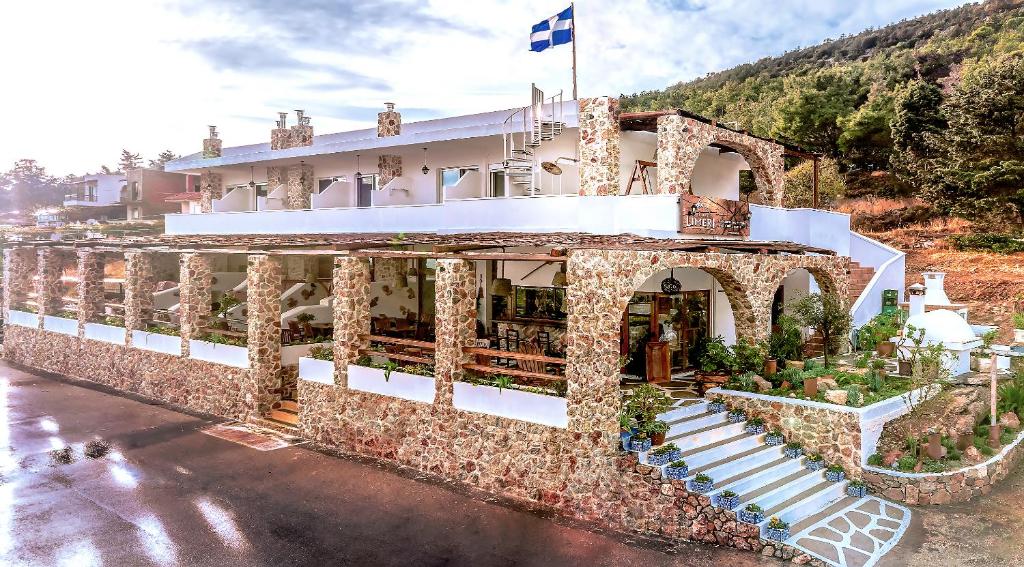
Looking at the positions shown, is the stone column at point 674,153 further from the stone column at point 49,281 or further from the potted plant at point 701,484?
the stone column at point 49,281

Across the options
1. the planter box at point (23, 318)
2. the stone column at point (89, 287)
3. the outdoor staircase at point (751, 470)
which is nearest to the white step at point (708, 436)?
the outdoor staircase at point (751, 470)

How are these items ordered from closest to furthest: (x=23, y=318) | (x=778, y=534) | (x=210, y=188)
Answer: (x=778, y=534)
(x=210, y=188)
(x=23, y=318)

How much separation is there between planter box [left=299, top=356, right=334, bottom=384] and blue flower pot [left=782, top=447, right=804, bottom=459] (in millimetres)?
10306

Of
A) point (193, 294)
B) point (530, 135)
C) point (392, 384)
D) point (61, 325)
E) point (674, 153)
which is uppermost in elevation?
point (530, 135)

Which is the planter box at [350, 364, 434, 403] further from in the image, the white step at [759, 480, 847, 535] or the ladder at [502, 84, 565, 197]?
the white step at [759, 480, 847, 535]

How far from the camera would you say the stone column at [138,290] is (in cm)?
2158

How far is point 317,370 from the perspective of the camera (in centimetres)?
1617

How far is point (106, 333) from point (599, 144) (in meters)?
19.1

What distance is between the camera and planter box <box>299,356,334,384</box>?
625 inches

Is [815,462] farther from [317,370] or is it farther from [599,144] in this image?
[317,370]

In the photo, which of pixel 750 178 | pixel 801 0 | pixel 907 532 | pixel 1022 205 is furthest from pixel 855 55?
pixel 907 532

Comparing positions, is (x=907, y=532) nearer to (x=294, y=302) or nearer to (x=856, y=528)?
(x=856, y=528)

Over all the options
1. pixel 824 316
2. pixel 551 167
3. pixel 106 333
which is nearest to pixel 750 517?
pixel 824 316

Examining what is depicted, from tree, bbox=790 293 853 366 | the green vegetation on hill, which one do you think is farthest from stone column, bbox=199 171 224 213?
the green vegetation on hill
